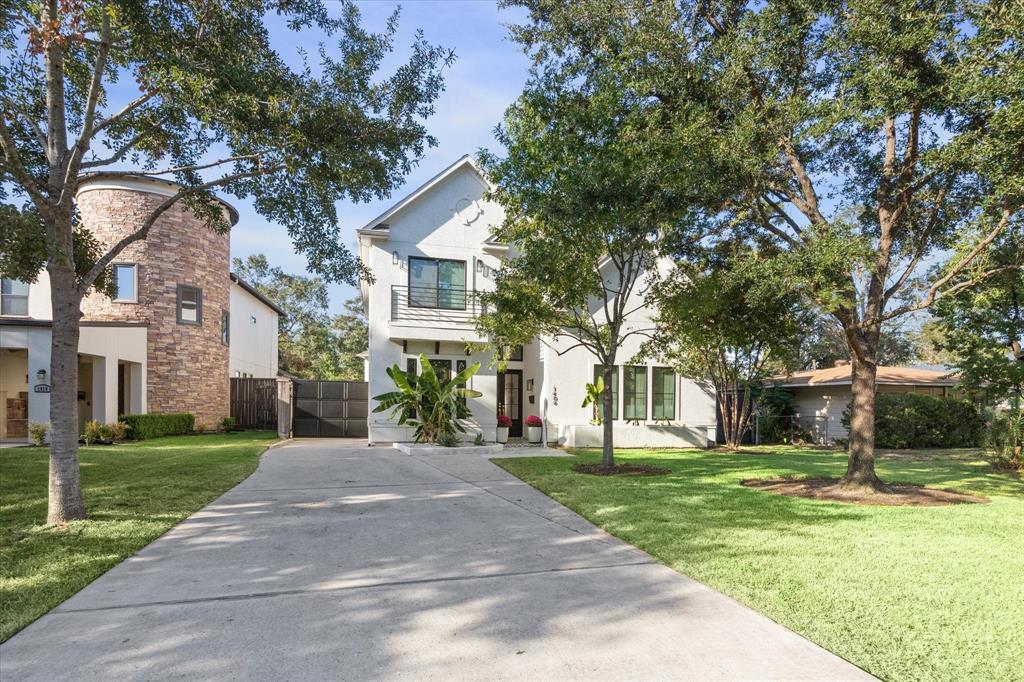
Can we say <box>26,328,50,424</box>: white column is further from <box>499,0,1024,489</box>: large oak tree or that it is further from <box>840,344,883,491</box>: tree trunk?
<box>840,344,883,491</box>: tree trunk

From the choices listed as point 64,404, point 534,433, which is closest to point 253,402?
point 534,433

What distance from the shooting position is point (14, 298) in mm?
19812

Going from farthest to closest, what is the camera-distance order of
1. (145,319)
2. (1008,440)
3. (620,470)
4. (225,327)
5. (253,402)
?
1. (253,402)
2. (225,327)
3. (145,319)
4. (1008,440)
5. (620,470)

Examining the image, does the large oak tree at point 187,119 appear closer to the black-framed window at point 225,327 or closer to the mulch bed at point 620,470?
the mulch bed at point 620,470

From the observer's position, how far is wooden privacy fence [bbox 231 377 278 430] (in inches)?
967

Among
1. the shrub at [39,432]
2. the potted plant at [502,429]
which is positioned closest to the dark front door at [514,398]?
the potted plant at [502,429]

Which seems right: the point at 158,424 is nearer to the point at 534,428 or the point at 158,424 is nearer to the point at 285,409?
the point at 285,409

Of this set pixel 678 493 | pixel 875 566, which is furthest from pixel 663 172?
pixel 875 566

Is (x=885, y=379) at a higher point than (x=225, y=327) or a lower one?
lower

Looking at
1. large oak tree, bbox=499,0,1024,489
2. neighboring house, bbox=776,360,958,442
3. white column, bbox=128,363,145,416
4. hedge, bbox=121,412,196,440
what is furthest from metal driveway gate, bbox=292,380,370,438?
neighboring house, bbox=776,360,958,442

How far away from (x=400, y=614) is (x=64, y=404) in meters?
5.36

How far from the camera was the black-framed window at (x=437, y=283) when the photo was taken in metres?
16.8

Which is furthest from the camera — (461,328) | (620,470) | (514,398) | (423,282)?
(514,398)

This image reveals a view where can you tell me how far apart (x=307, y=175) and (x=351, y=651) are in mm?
6293
